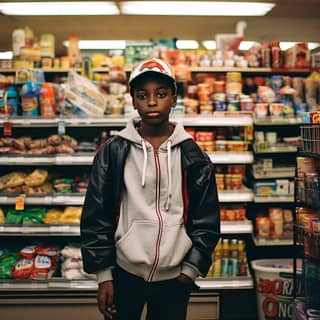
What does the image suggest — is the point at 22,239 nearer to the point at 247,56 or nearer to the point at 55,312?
the point at 55,312

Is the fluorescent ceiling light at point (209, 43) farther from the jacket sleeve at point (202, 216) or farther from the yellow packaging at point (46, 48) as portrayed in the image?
the jacket sleeve at point (202, 216)

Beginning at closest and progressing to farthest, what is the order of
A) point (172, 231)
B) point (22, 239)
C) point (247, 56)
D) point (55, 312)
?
point (172, 231), point (55, 312), point (22, 239), point (247, 56)

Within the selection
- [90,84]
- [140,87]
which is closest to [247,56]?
[90,84]

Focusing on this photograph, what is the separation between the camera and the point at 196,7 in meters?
5.88

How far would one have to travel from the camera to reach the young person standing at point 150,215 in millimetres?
1737

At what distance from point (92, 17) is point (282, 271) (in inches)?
219

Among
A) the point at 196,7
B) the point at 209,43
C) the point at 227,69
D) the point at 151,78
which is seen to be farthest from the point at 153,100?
the point at 209,43

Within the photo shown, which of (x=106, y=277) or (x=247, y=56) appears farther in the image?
(x=247, y=56)

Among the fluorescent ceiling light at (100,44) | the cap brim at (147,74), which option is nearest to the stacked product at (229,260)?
the cap brim at (147,74)

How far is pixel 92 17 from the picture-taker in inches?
290

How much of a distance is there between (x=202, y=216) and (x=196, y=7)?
466 cm

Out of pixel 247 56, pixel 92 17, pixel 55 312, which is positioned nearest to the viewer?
pixel 55 312

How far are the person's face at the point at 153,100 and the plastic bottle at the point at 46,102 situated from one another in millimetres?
1777

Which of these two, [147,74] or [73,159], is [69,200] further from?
[147,74]
